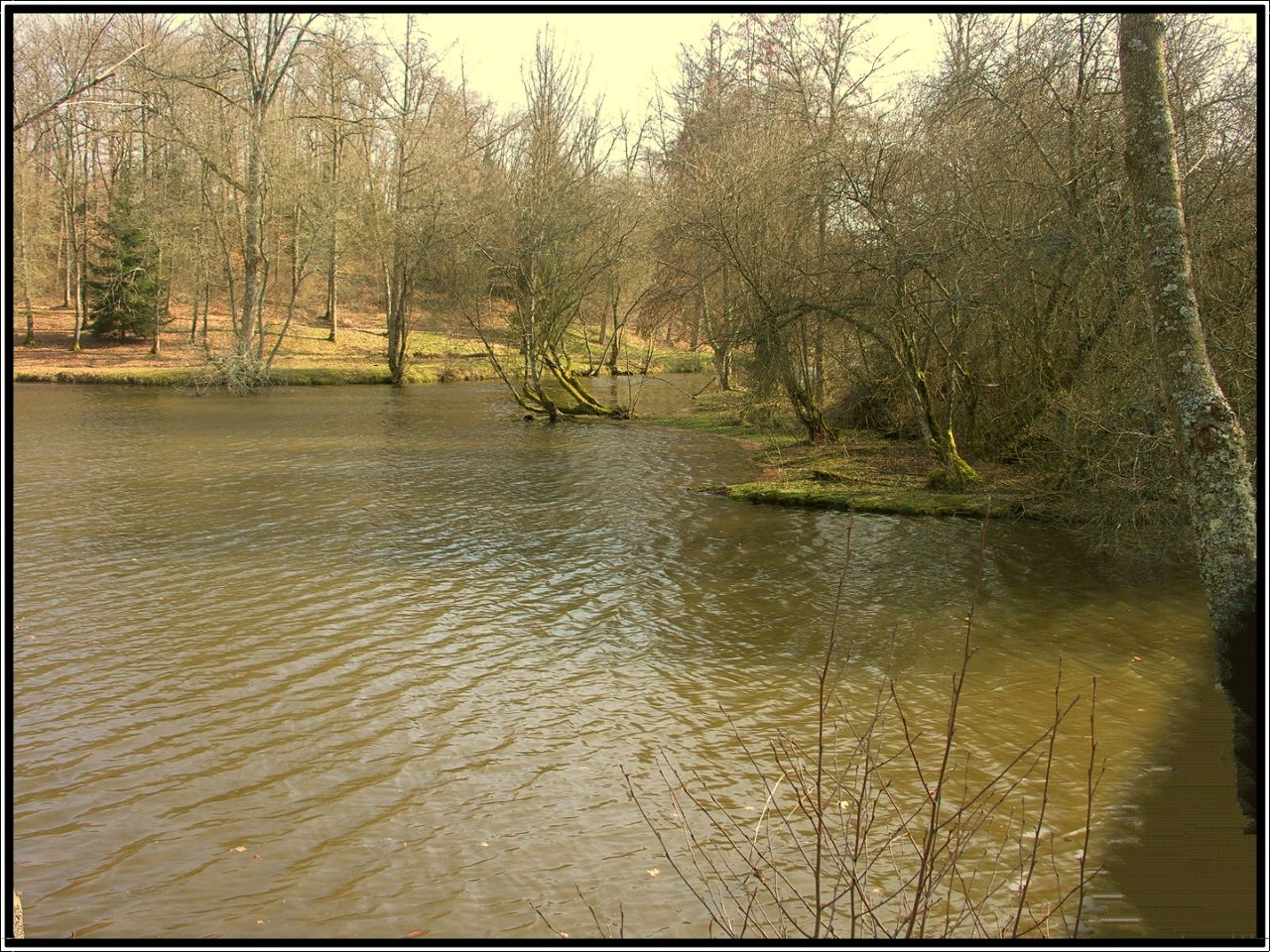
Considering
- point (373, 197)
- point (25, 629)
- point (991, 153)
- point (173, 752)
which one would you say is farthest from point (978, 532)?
point (373, 197)

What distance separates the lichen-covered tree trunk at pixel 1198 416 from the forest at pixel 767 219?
2817 millimetres

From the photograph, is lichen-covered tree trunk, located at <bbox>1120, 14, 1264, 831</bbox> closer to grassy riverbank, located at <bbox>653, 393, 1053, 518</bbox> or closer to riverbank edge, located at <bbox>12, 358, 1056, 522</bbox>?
riverbank edge, located at <bbox>12, 358, 1056, 522</bbox>

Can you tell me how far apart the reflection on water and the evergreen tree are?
933 inches

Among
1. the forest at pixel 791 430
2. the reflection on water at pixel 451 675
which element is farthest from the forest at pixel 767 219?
the reflection on water at pixel 451 675

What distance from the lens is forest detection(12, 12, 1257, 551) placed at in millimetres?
10922

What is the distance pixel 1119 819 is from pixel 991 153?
33.9ft

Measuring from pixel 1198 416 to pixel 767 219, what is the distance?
510 inches

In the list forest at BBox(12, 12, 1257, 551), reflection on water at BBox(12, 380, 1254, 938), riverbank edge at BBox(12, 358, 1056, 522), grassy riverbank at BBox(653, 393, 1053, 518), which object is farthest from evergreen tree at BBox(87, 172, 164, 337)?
grassy riverbank at BBox(653, 393, 1053, 518)

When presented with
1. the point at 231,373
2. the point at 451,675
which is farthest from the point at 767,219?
the point at 231,373

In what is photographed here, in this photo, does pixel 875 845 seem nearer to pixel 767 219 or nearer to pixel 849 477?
pixel 849 477

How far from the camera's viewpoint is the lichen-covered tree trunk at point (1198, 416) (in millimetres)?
5641

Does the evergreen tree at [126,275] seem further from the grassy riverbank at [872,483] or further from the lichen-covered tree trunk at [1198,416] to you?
the lichen-covered tree trunk at [1198,416]

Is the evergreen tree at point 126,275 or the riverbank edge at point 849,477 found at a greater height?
the evergreen tree at point 126,275

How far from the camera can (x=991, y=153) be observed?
13.3 m
